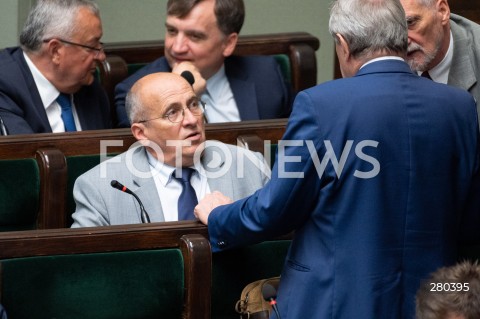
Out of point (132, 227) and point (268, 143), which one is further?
point (268, 143)

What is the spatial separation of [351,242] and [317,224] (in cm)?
8

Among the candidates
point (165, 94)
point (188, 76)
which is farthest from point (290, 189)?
point (188, 76)

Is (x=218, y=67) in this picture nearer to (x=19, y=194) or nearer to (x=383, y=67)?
(x=19, y=194)

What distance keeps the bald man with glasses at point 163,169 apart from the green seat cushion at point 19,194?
20cm

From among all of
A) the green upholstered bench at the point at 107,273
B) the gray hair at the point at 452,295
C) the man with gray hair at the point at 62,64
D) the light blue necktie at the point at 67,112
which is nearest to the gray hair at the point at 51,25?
the man with gray hair at the point at 62,64

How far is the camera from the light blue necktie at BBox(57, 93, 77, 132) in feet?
12.6

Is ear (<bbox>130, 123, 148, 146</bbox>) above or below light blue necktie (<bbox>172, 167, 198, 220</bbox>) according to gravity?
above

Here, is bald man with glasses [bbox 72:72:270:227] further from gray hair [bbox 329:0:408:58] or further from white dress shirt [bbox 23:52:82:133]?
gray hair [bbox 329:0:408:58]

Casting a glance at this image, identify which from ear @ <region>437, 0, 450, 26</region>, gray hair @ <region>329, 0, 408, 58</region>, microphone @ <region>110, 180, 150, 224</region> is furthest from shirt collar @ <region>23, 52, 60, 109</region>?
gray hair @ <region>329, 0, 408, 58</region>

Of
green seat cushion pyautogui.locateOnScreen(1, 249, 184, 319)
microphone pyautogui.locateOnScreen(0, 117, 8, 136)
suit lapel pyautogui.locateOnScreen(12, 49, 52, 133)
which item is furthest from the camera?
suit lapel pyautogui.locateOnScreen(12, 49, 52, 133)

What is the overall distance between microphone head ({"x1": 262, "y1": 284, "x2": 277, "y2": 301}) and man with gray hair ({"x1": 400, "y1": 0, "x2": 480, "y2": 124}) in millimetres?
909

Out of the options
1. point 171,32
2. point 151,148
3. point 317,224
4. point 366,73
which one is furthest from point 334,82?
point 171,32

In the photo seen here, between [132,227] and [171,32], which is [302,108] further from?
[171,32]

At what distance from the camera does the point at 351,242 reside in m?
2.51
